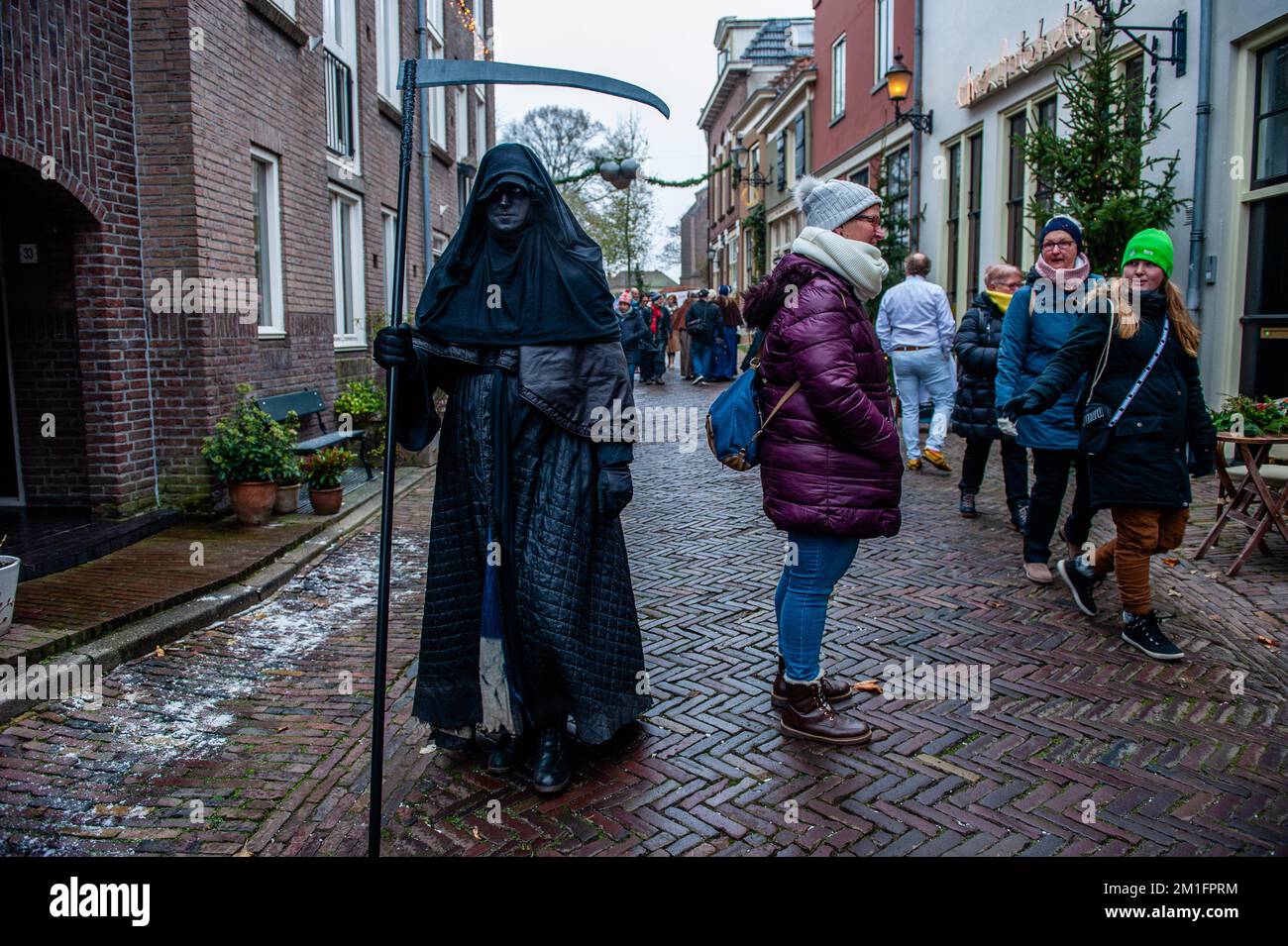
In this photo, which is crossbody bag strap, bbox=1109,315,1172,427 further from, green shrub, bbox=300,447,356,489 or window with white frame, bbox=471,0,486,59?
window with white frame, bbox=471,0,486,59

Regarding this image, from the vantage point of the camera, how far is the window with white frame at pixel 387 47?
1362 centimetres

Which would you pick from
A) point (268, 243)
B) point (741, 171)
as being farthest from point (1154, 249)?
point (741, 171)

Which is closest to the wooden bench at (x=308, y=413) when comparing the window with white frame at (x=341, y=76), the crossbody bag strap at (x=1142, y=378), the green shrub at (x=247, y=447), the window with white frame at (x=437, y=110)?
the green shrub at (x=247, y=447)

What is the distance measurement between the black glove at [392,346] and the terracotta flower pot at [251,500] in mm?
4770

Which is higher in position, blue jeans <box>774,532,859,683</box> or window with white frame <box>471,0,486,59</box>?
window with white frame <box>471,0,486,59</box>

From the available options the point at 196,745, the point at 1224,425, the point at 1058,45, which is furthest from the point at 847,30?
the point at 196,745

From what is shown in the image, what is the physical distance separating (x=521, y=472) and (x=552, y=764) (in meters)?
1.04

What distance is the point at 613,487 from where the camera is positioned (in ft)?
11.6

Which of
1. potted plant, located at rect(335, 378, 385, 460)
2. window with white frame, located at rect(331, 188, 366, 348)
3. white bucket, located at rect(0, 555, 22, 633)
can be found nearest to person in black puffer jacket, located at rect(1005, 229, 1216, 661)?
white bucket, located at rect(0, 555, 22, 633)

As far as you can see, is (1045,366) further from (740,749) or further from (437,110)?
(437,110)

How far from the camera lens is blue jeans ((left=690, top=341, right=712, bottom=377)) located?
2183 centimetres

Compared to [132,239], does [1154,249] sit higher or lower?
lower

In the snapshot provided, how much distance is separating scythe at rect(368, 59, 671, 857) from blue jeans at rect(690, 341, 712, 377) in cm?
1877
